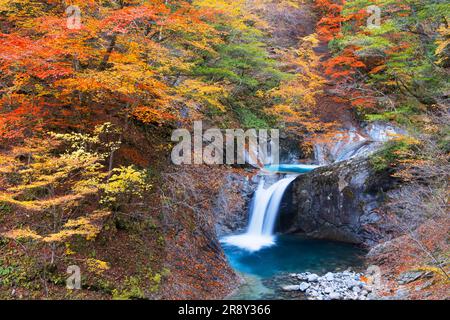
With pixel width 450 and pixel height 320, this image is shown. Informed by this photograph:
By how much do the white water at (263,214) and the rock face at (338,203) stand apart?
14.7 inches

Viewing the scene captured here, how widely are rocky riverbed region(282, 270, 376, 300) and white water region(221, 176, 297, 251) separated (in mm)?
3690

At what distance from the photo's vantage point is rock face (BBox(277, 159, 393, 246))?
1309 cm

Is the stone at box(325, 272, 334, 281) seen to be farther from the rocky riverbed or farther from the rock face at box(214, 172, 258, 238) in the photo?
the rock face at box(214, 172, 258, 238)

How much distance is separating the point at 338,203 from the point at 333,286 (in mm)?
5101

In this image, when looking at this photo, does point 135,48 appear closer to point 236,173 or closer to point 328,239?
point 236,173

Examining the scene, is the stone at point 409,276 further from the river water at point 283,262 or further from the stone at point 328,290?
the river water at point 283,262

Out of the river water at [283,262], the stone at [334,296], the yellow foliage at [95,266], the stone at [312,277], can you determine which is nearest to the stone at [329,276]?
the stone at [312,277]

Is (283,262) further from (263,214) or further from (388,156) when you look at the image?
(388,156)

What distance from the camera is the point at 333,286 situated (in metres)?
9.35

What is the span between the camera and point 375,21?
15453 mm

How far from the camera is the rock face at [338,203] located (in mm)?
13086
